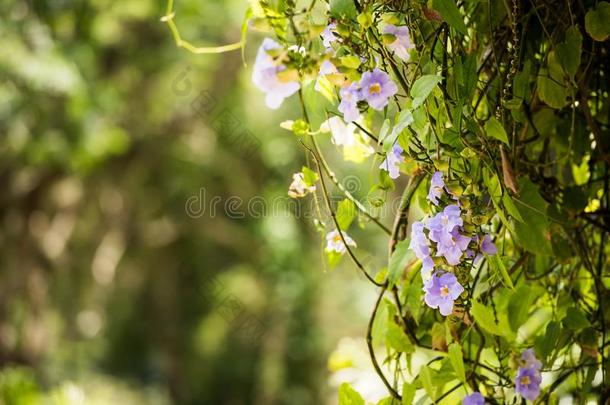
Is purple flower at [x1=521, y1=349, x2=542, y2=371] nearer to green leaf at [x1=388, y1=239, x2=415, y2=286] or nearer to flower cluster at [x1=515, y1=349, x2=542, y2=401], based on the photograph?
flower cluster at [x1=515, y1=349, x2=542, y2=401]

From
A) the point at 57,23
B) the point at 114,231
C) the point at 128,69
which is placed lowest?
the point at 57,23

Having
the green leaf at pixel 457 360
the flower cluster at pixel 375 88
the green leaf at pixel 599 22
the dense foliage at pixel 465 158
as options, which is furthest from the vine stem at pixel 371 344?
the green leaf at pixel 599 22

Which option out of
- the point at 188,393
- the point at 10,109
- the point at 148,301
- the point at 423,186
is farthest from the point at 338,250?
the point at 148,301

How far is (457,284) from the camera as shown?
645mm

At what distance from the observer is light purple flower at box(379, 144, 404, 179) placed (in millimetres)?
681

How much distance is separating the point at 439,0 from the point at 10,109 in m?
3.62

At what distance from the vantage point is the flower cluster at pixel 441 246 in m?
0.64

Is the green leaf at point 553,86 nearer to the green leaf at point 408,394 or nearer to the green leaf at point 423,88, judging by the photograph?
the green leaf at point 423,88

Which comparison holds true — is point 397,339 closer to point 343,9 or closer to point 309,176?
point 309,176

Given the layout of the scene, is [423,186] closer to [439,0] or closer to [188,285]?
[439,0]

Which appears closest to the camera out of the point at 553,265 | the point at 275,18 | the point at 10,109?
the point at 275,18

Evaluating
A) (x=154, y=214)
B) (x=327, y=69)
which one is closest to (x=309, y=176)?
(x=327, y=69)

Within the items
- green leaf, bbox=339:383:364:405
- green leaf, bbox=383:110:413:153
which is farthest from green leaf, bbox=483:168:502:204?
green leaf, bbox=339:383:364:405

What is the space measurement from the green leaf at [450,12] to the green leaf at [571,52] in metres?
0.14
